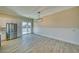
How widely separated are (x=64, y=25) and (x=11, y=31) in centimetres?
446

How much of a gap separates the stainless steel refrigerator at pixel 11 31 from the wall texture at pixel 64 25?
129 inches

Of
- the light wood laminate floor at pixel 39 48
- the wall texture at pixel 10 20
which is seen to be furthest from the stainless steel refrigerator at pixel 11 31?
the light wood laminate floor at pixel 39 48

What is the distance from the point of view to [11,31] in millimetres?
8953

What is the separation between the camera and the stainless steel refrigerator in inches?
Result: 334

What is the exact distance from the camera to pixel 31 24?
14570 millimetres

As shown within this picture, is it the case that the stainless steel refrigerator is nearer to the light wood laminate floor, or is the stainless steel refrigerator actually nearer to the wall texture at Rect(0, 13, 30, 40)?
the wall texture at Rect(0, 13, 30, 40)

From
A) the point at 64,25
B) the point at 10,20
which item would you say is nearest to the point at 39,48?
the point at 64,25

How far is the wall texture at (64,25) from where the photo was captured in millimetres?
6546

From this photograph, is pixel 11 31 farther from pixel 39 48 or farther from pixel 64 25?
pixel 64 25

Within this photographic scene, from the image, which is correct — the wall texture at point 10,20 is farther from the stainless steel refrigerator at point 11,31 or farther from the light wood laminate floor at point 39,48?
the light wood laminate floor at point 39,48
